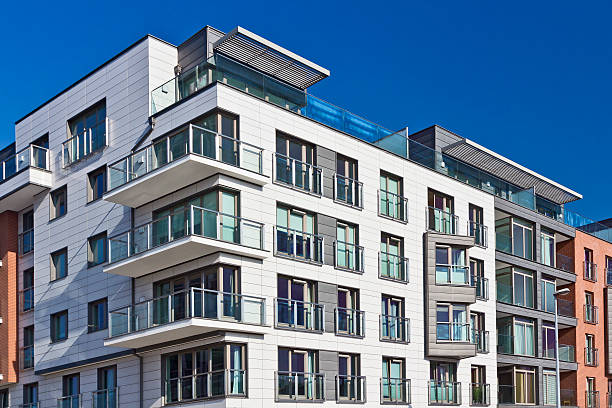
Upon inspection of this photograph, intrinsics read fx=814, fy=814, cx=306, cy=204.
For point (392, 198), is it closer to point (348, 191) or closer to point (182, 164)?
point (348, 191)

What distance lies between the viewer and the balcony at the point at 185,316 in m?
23.6

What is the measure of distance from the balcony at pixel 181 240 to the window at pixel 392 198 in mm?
7002

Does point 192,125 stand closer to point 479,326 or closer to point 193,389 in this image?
point 193,389

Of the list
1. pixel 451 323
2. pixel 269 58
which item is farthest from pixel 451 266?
pixel 269 58

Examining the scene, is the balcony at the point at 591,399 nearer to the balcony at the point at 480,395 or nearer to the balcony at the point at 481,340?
the balcony at the point at 480,395

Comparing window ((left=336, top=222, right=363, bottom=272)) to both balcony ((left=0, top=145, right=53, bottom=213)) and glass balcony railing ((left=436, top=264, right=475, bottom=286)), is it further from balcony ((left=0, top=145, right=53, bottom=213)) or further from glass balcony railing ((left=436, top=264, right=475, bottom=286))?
balcony ((left=0, top=145, right=53, bottom=213))

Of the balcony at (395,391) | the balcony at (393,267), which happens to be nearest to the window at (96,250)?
the balcony at (393,267)

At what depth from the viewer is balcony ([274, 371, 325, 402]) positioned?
988 inches

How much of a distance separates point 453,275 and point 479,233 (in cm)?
348

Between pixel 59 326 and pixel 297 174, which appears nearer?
pixel 297 174

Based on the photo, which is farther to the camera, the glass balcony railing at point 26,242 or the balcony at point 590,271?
the balcony at point 590,271

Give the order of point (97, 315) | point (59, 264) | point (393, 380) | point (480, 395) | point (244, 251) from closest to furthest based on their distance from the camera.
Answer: point (244, 251), point (97, 315), point (393, 380), point (59, 264), point (480, 395)

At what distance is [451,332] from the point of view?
31469mm

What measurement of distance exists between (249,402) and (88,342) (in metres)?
8.16
